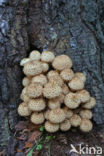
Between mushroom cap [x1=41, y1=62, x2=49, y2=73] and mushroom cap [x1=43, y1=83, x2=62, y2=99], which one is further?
mushroom cap [x1=41, y1=62, x2=49, y2=73]

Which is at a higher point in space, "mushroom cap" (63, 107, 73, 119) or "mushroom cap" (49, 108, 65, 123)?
"mushroom cap" (49, 108, 65, 123)

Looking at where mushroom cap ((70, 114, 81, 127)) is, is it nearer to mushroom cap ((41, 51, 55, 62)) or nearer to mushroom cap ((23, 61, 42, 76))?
mushroom cap ((23, 61, 42, 76))

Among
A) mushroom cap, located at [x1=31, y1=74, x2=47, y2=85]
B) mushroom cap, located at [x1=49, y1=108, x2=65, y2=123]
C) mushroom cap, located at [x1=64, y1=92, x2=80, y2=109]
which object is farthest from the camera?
mushroom cap, located at [x1=31, y1=74, x2=47, y2=85]

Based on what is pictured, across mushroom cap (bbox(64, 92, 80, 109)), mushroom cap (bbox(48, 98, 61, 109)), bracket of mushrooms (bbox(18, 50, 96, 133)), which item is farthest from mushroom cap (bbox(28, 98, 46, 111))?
mushroom cap (bbox(64, 92, 80, 109))

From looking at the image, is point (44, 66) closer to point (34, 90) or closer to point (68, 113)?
point (34, 90)

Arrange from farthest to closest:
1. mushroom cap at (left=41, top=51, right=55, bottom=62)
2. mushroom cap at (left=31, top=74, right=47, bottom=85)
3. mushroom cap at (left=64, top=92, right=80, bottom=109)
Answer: mushroom cap at (left=41, top=51, right=55, bottom=62) < mushroom cap at (left=31, top=74, right=47, bottom=85) < mushroom cap at (left=64, top=92, right=80, bottom=109)

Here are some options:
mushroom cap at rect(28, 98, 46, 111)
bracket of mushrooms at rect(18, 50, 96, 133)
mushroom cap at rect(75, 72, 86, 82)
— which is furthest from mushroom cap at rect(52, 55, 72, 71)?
mushroom cap at rect(28, 98, 46, 111)


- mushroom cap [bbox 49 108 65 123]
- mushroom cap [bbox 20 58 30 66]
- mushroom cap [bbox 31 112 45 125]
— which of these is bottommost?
mushroom cap [bbox 31 112 45 125]

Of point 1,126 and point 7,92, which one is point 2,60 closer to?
point 7,92

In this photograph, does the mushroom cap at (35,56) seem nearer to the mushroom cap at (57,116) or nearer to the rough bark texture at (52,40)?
the rough bark texture at (52,40)
